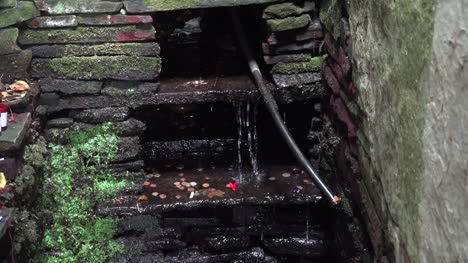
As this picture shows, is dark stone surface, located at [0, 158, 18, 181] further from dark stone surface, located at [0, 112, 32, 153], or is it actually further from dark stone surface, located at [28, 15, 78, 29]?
dark stone surface, located at [28, 15, 78, 29]

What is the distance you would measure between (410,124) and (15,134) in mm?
2155

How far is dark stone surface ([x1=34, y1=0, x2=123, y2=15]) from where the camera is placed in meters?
3.29

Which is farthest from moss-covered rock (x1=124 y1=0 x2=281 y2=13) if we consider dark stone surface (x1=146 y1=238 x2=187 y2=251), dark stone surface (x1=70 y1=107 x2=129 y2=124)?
dark stone surface (x1=146 y1=238 x2=187 y2=251)

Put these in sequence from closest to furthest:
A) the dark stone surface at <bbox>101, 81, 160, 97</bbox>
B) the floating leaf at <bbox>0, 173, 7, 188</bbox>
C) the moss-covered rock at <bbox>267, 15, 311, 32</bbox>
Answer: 1. the floating leaf at <bbox>0, 173, 7, 188</bbox>
2. the moss-covered rock at <bbox>267, 15, 311, 32</bbox>
3. the dark stone surface at <bbox>101, 81, 160, 97</bbox>

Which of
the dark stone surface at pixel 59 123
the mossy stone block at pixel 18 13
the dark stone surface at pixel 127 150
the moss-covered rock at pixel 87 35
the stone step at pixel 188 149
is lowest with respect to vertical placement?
the stone step at pixel 188 149

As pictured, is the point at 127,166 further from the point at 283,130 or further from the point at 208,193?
the point at 283,130

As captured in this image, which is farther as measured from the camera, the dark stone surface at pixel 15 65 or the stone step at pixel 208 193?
the stone step at pixel 208 193

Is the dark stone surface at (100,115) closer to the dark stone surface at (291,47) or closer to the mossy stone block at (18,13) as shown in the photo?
the mossy stone block at (18,13)

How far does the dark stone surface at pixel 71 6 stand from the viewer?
3.29 m

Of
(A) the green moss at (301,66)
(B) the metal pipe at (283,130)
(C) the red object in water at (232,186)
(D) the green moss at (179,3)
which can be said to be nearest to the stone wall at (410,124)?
(B) the metal pipe at (283,130)

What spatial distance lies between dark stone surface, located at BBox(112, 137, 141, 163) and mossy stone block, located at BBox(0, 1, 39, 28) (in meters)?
1.05

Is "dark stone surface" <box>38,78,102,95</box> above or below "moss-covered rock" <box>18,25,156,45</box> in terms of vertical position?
below

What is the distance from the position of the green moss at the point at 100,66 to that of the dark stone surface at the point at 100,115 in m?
0.25

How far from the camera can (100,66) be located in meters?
3.46
